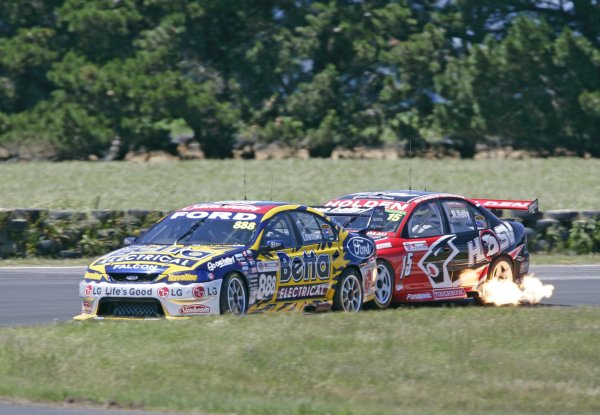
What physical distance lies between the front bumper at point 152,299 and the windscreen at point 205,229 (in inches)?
40.3

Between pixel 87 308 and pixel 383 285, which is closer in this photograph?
pixel 87 308

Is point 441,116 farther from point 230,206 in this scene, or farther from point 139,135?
point 230,206

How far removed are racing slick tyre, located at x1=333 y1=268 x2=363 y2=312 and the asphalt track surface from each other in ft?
9.87

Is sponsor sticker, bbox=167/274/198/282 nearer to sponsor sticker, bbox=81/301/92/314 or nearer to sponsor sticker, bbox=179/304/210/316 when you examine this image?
sponsor sticker, bbox=179/304/210/316

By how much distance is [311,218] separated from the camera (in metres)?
14.2

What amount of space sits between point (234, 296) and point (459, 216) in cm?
458

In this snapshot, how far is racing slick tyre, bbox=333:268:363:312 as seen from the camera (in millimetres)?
14055

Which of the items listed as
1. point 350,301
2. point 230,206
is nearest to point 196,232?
point 230,206

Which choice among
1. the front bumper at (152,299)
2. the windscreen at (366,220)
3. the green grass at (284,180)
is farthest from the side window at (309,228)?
the green grass at (284,180)

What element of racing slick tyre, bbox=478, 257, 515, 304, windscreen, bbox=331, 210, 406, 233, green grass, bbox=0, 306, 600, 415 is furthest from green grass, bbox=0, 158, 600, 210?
green grass, bbox=0, 306, 600, 415

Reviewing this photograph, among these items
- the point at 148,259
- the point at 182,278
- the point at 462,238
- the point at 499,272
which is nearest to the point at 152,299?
the point at 182,278

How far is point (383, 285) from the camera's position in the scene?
14922 millimetres

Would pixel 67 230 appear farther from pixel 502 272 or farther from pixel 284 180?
pixel 284 180

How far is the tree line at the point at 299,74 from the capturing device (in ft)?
124
